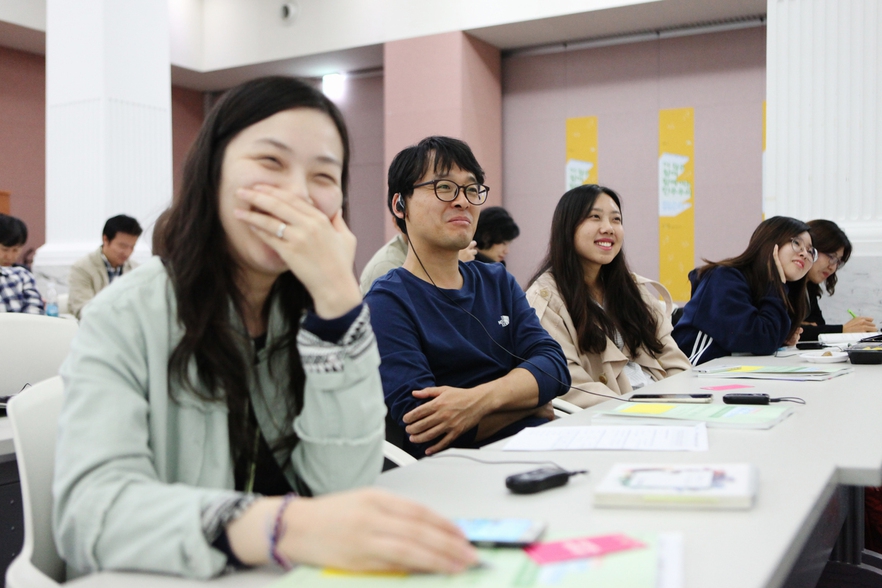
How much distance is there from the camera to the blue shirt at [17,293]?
413 centimetres

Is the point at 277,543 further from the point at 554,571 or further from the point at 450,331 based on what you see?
the point at 450,331

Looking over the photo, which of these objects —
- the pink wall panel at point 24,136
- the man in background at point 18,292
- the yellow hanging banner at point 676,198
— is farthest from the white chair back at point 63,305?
the yellow hanging banner at point 676,198

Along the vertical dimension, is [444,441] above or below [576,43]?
below

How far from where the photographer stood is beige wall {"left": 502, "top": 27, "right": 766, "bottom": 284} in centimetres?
665

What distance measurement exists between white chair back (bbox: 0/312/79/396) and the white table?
1253 mm

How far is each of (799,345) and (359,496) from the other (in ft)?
10.2

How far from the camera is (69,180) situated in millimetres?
6328

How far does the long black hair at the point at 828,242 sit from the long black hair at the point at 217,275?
3541 mm

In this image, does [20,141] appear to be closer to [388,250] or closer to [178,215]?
[388,250]

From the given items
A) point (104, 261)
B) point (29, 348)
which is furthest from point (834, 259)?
point (104, 261)

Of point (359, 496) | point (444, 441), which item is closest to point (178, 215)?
point (359, 496)

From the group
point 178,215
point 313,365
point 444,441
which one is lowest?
point 444,441

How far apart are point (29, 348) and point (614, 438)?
4.92 feet

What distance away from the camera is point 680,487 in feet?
3.06
